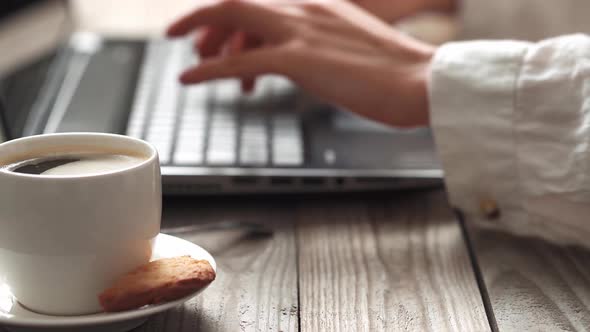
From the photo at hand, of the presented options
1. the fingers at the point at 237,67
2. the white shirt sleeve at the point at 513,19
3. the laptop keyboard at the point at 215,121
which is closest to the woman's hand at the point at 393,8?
the white shirt sleeve at the point at 513,19

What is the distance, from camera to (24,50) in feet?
3.26

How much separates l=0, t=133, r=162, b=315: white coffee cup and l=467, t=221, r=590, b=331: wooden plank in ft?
0.74

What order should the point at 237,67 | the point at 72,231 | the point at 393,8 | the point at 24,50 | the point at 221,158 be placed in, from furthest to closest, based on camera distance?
the point at 393,8 → the point at 24,50 → the point at 237,67 → the point at 221,158 → the point at 72,231

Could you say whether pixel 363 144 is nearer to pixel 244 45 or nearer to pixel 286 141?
pixel 286 141

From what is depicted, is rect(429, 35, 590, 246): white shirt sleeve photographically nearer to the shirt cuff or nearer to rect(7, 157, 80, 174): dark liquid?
the shirt cuff

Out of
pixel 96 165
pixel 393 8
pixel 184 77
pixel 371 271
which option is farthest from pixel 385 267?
pixel 393 8

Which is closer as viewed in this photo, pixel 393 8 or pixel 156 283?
pixel 156 283

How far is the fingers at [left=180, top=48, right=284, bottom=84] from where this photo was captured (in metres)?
0.77

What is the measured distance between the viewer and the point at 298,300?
1.64ft

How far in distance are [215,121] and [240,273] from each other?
0.26 meters

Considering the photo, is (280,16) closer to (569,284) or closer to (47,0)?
(569,284)

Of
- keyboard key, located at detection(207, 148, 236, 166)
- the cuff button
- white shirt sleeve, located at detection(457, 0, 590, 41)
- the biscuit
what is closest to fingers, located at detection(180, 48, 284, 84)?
keyboard key, located at detection(207, 148, 236, 166)

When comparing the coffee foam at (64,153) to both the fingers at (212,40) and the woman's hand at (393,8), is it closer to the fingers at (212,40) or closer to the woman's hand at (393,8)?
the fingers at (212,40)

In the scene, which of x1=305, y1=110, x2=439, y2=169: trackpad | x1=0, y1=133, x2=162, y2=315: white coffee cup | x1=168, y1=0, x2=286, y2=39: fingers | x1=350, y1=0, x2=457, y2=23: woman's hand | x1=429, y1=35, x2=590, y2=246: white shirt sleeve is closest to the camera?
x1=0, y1=133, x2=162, y2=315: white coffee cup
